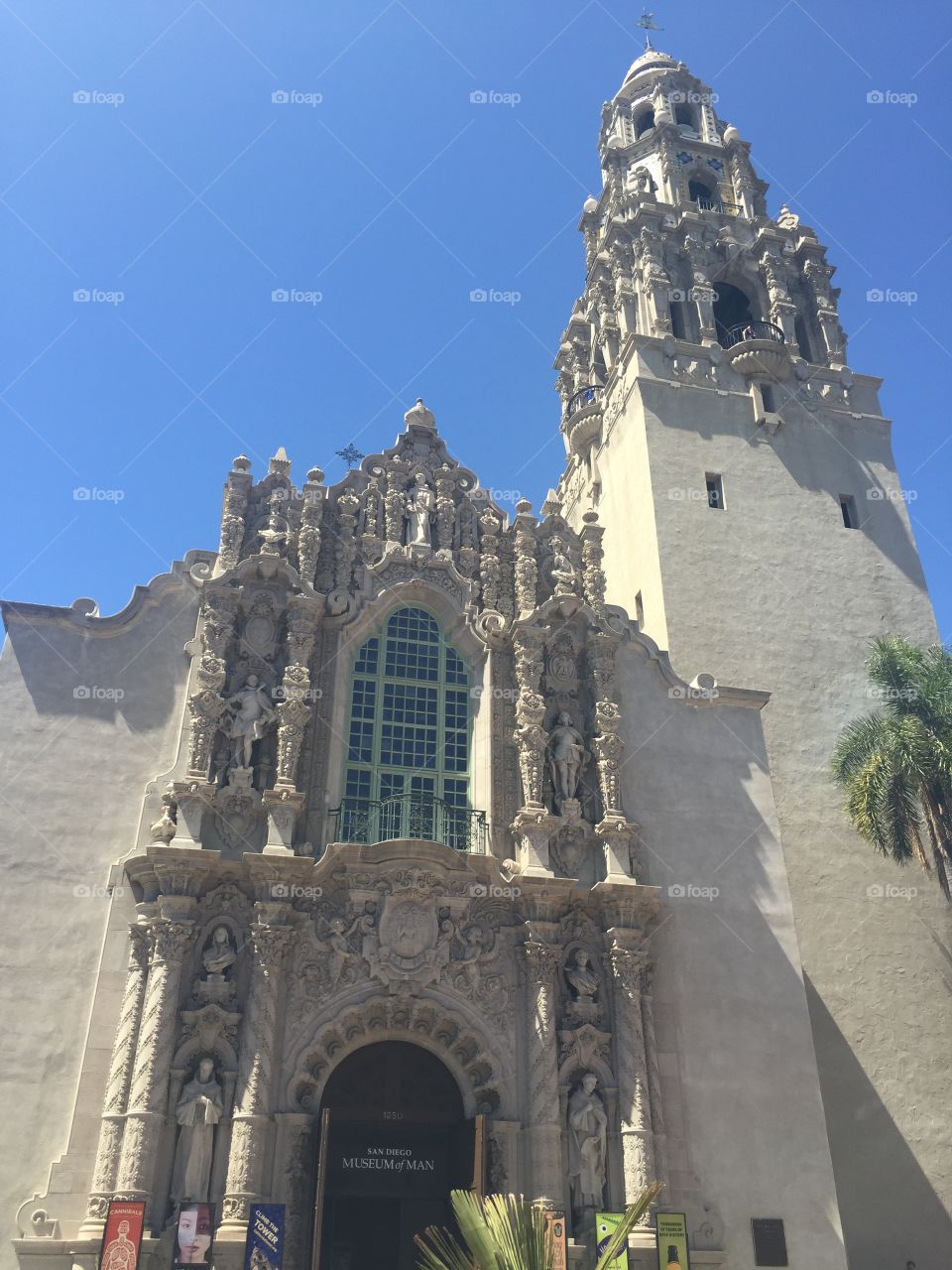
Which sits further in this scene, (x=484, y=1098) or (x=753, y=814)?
Answer: (x=753, y=814)

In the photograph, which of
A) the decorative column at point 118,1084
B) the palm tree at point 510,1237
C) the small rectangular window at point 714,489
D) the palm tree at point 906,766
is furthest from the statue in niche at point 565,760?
the small rectangular window at point 714,489

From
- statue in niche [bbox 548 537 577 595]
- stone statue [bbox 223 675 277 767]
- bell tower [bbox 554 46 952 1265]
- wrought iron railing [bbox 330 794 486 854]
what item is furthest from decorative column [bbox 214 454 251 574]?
bell tower [bbox 554 46 952 1265]

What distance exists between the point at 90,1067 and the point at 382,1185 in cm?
561

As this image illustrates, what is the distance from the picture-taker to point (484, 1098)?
1909 centimetres

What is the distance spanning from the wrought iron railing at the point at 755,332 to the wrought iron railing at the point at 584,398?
4.67m

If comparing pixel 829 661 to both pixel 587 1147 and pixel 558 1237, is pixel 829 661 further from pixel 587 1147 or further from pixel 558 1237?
pixel 558 1237

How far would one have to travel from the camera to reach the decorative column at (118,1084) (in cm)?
1636

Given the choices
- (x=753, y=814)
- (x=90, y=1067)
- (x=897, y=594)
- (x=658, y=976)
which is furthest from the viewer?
(x=897, y=594)

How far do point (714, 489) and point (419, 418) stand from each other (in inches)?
397

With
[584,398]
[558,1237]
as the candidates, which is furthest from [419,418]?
[558,1237]

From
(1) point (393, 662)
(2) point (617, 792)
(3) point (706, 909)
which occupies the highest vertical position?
(1) point (393, 662)

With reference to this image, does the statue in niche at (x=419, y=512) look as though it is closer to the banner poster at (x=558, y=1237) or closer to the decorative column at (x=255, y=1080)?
the decorative column at (x=255, y=1080)

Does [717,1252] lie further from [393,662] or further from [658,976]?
[393,662]

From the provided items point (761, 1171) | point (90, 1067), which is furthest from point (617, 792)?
point (90, 1067)
